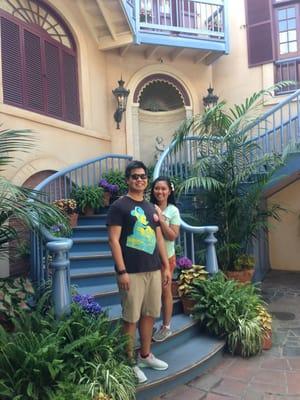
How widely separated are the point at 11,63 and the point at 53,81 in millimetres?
896

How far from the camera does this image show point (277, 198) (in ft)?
26.2

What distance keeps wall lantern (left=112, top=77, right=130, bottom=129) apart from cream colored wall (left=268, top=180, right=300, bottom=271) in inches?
144

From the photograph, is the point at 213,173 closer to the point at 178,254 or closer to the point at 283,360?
the point at 178,254

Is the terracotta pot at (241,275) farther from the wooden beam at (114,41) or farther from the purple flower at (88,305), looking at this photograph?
the wooden beam at (114,41)

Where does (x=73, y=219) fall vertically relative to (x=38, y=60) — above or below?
below

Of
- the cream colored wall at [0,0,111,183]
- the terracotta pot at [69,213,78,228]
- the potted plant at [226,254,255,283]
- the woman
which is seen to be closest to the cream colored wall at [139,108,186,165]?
the cream colored wall at [0,0,111,183]

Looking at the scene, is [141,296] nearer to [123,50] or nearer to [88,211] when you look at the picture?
[88,211]

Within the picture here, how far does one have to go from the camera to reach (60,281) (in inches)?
113

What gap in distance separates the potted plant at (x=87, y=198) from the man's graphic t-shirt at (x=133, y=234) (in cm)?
291

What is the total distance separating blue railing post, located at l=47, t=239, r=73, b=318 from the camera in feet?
9.30

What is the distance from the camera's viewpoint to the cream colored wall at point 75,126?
541cm

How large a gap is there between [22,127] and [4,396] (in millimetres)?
4058

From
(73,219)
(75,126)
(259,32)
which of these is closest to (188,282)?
(73,219)

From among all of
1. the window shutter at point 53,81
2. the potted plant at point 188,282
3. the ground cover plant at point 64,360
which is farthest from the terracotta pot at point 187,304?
the window shutter at point 53,81
